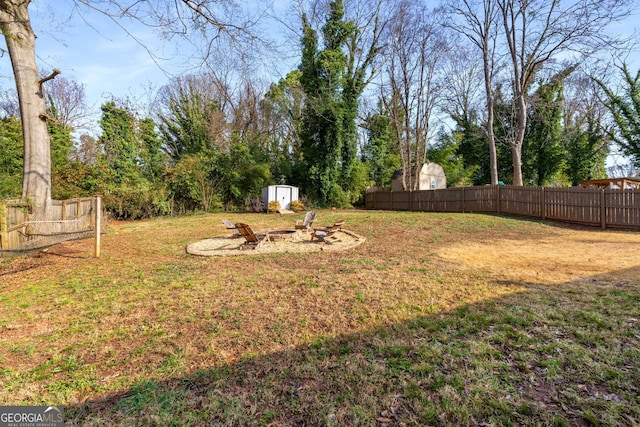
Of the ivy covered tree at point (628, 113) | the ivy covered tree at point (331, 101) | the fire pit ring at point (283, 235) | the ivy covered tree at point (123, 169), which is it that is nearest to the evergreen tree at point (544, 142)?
the ivy covered tree at point (628, 113)

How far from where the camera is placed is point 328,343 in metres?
2.95

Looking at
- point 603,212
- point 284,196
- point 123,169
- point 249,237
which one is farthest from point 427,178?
point 123,169

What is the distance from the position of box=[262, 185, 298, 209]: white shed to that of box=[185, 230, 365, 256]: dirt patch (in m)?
10.1

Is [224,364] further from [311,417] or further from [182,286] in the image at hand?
[182,286]

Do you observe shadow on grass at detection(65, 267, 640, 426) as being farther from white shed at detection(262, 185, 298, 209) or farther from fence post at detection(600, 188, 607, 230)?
white shed at detection(262, 185, 298, 209)

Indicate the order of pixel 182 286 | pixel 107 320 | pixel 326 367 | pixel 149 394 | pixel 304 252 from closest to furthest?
pixel 149 394, pixel 326 367, pixel 107 320, pixel 182 286, pixel 304 252

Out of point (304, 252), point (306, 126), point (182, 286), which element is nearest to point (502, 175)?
point (306, 126)

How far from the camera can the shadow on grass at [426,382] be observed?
6.48 feet

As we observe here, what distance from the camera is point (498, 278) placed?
482 centimetres

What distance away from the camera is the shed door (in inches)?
770

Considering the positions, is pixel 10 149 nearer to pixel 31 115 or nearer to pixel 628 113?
pixel 31 115

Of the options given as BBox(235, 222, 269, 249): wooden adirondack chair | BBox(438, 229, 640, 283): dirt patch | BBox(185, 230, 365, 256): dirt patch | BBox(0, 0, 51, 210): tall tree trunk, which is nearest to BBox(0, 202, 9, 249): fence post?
BBox(0, 0, 51, 210): tall tree trunk

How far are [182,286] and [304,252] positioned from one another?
3.09 metres

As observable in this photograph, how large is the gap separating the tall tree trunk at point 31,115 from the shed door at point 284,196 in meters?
12.6
